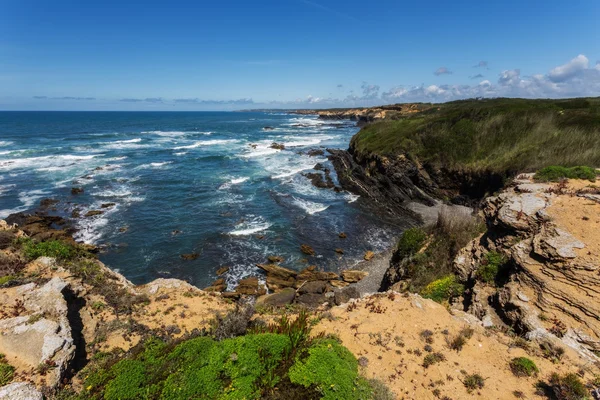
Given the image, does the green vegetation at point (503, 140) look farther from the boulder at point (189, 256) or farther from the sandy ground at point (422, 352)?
the boulder at point (189, 256)

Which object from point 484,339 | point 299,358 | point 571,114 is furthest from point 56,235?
point 571,114

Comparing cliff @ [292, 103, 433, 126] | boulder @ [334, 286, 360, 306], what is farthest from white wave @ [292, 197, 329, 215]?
cliff @ [292, 103, 433, 126]

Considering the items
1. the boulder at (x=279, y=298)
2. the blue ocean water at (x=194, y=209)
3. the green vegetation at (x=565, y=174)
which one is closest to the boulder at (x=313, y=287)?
the boulder at (x=279, y=298)

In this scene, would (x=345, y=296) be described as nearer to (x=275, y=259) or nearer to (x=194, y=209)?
(x=275, y=259)

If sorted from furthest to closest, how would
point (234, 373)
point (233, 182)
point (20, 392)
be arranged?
point (233, 182) < point (234, 373) < point (20, 392)

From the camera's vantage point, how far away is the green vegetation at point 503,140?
85.3ft

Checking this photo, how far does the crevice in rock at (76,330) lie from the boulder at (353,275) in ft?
46.9

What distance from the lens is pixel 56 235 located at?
75.0 ft

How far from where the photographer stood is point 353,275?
65.2 ft

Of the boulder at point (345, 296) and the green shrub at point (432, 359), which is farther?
the boulder at point (345, 296)

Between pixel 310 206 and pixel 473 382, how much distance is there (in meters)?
26.0

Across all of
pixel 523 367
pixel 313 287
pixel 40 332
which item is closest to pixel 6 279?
pixel 40 332

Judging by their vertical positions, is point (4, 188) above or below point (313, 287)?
above

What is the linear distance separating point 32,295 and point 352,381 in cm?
1034
